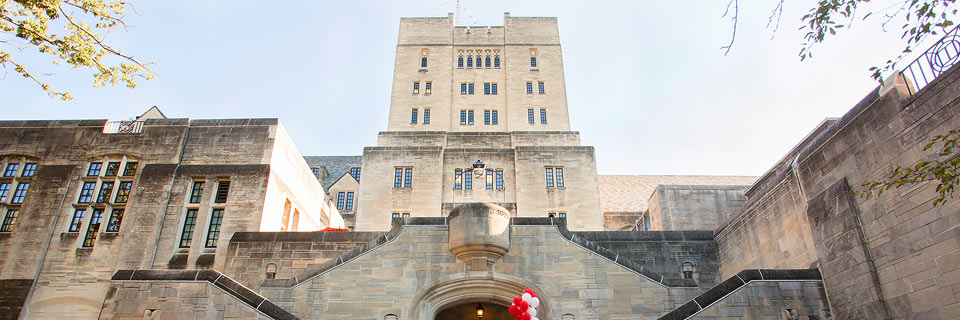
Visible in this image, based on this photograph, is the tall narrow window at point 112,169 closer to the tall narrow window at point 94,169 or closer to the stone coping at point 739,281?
the tall narrow window at point 94,169

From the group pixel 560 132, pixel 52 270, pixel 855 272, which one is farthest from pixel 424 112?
pixel 855 272

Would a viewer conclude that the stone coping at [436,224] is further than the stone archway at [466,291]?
No

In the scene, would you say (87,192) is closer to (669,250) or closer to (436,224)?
(436,224)

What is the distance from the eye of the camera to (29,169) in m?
23.3

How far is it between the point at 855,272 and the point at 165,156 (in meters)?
23.6

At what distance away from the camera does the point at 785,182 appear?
52.2 feet

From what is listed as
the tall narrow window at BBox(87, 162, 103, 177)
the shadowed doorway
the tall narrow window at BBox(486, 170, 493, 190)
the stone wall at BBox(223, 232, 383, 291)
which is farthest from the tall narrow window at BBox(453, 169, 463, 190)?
the tall narrow window at BBox(87, 162, 103, 177)

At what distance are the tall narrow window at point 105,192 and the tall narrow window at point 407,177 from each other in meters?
16.2

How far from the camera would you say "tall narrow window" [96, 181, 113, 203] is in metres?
22.3

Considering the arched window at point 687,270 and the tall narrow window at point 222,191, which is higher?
the tall narrow window at point 222,191

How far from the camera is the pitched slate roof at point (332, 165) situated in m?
51.6

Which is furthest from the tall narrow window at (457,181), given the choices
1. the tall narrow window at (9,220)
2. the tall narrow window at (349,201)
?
the tall narrow window at (9,220)

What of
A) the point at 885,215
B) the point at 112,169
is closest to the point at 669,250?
the point at 885,215

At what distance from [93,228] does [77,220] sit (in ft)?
2.86
